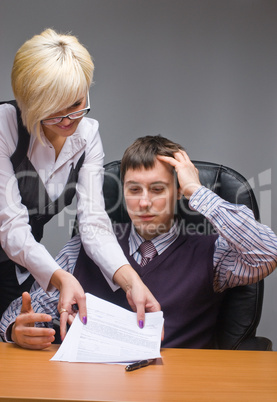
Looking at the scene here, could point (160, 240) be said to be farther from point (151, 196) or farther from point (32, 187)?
point (32, 187)

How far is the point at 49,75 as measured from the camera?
1406mm

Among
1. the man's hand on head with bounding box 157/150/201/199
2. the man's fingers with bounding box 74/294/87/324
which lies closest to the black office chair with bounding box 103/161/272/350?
the man's hand on head with bounding box 157/150/201/199

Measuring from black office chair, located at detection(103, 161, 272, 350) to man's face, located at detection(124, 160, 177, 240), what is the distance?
12 centimetres

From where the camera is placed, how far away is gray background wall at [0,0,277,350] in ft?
7.02

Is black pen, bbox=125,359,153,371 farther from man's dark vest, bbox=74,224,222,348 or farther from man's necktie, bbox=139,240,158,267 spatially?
man's necktie, bbox=139,240,158,267

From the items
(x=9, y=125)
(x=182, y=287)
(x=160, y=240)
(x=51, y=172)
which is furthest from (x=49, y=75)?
(x=182, y=287)

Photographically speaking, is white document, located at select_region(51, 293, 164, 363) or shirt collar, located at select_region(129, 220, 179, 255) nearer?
white document, located at select_region(51, 293, 164, 363)

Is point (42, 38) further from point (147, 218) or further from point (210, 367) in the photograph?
point (210, 367)

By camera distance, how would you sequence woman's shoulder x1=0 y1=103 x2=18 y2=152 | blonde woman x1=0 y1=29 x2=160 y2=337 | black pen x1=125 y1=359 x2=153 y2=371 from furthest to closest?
woman's shoulder x1=0 y1=103 x2=18 y2=152 → blonde woman x1=0 y1=29 x2=160 y2=337 → black pen x1=125 y1=359 x2=153 y2=371

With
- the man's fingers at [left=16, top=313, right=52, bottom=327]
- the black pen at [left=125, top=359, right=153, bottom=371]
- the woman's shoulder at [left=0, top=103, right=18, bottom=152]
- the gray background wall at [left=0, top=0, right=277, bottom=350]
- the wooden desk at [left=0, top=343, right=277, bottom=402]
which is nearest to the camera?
the wooden desk at [left=0, top=343, right=277, bottom=402]

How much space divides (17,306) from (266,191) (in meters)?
1.21

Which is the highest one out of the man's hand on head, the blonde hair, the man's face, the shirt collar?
the blonde hair

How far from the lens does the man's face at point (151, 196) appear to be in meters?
1.56

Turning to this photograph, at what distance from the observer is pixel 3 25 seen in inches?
84.2
